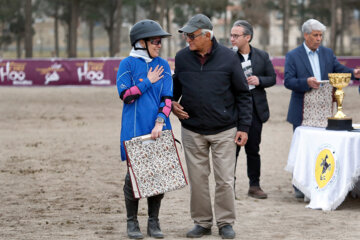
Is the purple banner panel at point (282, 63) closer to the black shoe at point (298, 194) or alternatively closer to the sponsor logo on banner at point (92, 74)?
the sponsor logo on banner at point (92, 74)

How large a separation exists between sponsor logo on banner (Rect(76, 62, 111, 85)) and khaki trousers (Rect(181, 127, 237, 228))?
1984 cm

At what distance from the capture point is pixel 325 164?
763cm

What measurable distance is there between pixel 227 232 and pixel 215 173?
0.51 m

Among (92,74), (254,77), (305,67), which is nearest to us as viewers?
(254,77)

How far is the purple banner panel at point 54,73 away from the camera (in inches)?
1016

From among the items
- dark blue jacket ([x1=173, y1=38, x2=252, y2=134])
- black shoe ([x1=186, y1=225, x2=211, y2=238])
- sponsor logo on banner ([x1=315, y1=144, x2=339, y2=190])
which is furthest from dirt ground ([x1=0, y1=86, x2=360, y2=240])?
dark blue jacket ([x1=173, y1=38, x2=252, y2=134])

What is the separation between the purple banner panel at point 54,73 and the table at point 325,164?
18270 millimetres

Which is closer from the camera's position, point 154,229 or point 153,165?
point 153,165

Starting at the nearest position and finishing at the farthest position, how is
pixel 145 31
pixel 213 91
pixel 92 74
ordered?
pixel 145 31, pixel 213 91, pixel 92 74

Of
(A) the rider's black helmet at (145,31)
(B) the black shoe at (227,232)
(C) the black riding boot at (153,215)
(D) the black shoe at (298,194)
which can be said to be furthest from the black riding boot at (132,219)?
(D) the black shoe at (298,194)

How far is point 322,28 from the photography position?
26.3 feet

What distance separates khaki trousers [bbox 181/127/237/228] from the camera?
619 cm

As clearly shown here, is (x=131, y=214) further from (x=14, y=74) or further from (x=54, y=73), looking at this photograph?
(x=14, y=74)

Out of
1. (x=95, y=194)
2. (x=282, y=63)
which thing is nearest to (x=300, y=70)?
(x=95, y=194)
